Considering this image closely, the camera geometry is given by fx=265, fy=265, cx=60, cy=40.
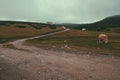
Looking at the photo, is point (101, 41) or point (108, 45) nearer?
point (108, 45)

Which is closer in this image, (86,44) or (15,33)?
(86,44)

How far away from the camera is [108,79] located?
72.6 feet

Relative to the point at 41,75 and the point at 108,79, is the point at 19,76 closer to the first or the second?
the point at 41,75

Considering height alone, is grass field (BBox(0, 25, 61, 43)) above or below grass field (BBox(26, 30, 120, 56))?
below

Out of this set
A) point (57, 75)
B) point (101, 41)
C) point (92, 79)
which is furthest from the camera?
point (101, 41)

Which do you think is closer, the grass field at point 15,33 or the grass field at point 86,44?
the grass field at point 86,44

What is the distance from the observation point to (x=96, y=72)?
25.2 m

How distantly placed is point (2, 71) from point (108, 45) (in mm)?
32484

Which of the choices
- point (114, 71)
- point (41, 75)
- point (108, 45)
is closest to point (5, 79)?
point (41, 75)

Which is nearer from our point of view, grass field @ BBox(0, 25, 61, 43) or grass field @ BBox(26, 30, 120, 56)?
grass field @ BBox(26, 30, 120, 56)

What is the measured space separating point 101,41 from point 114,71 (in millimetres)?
34776

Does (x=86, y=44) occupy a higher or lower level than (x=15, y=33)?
higher

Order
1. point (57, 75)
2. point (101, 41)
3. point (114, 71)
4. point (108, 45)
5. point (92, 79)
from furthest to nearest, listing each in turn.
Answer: point (101, 41), point (108, 45), point (114, 71), point (57, 75), point (92, 79)

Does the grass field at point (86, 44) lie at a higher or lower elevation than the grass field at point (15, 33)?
higher
